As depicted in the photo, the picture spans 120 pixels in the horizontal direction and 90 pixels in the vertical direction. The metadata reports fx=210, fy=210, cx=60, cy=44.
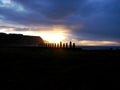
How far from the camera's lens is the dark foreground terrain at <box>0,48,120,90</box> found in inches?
445

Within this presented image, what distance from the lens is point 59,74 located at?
12.7m

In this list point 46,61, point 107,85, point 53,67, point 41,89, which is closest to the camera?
point 41,89

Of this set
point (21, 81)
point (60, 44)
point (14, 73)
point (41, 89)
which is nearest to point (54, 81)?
point (41, 89)

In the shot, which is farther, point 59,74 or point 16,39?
point 16,39

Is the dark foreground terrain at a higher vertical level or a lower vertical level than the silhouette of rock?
lower

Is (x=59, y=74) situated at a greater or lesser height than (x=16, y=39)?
lesser

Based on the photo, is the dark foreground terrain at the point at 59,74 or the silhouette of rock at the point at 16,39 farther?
the silhouette of rock at the point at 16,39

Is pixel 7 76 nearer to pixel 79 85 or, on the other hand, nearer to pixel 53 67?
pixel 53 67

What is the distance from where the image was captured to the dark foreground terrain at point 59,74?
11305 mm

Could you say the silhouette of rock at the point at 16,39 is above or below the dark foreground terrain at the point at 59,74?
above

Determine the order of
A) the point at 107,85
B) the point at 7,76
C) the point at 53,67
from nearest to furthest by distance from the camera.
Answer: the point at 107,85 → the point at 7,76 → the point at 53,67

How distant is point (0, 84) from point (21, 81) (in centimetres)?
114

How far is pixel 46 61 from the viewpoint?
15.7m

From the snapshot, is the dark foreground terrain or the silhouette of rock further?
the silhouette of rock
